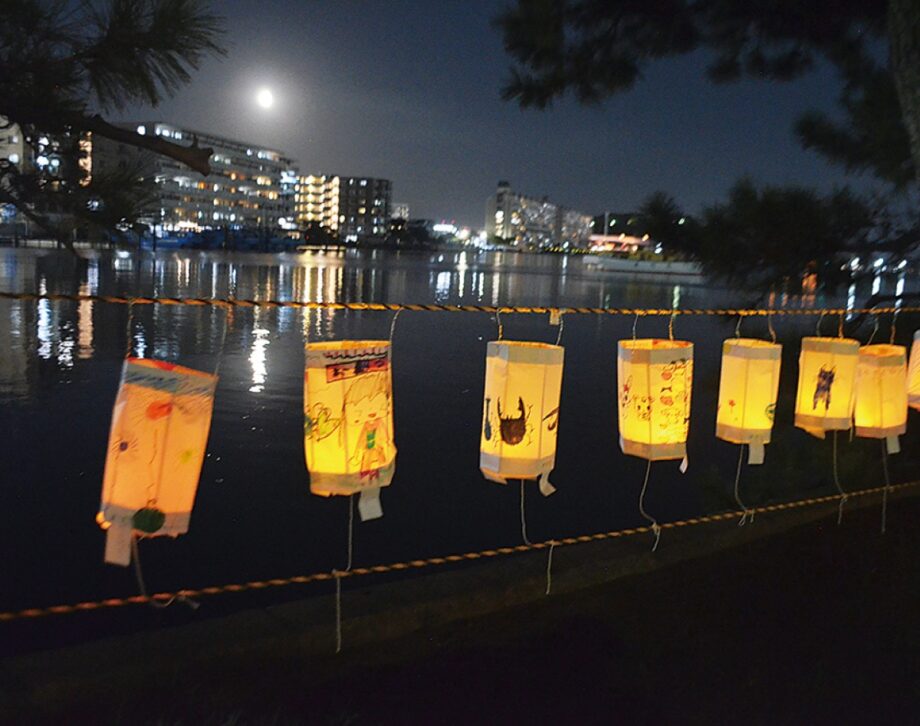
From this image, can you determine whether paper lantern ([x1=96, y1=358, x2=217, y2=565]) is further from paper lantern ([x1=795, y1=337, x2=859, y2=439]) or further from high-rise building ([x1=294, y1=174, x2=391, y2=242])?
high-rise building ([x1=294, y1=174, x2=391, y2=242])

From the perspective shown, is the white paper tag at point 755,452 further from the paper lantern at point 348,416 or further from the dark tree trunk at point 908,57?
the paper lantern at point 348,416

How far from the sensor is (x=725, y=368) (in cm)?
429

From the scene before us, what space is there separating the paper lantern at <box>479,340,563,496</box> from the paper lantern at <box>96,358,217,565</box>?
3.85 feet

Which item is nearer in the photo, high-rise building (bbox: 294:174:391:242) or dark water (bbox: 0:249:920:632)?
dark water (bbox: 0:249:920:632)

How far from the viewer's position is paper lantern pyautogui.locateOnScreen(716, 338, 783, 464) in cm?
416

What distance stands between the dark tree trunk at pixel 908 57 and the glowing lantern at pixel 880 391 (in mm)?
1070

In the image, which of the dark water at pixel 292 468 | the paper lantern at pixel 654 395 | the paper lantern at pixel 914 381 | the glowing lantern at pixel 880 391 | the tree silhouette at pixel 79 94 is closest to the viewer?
the tree silhouette at pixel 79 94

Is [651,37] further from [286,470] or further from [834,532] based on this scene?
[286,470]

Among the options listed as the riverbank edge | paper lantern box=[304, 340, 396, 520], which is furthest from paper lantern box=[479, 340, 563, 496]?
the riverbank edge

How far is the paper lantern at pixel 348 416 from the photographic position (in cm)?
304

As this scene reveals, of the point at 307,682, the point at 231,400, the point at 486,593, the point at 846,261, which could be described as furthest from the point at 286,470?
the point at 846,261

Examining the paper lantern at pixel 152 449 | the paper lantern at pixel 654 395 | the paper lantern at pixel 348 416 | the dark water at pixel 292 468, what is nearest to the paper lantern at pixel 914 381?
the dark water at pixel 292 468

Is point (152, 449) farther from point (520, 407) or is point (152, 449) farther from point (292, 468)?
point (292, 468)

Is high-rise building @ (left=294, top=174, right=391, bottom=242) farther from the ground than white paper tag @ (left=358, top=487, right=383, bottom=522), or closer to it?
farther from the ground
